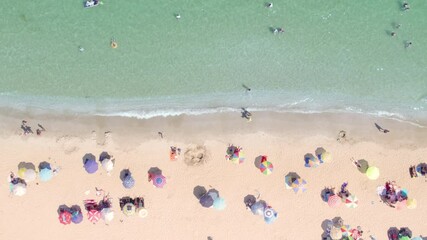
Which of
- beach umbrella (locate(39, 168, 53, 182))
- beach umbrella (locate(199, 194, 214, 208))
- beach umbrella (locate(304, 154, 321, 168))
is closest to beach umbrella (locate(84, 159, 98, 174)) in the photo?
beach umbrella (locate(39, 168, 53, 182))

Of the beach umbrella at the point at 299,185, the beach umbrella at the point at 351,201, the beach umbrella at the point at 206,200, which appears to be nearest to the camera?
the beach umbrella at the point at 206,200

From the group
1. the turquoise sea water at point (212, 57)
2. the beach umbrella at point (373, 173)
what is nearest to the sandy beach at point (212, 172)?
the beach umbrella at point (373, 173)

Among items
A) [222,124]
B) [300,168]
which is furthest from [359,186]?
[222,124]

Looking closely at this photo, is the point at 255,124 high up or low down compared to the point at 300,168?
up

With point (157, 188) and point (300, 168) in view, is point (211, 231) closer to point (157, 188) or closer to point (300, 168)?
point (157, 188)

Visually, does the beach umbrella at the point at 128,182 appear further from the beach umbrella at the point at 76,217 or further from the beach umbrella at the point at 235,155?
the beach umbrella at the point at 235,155

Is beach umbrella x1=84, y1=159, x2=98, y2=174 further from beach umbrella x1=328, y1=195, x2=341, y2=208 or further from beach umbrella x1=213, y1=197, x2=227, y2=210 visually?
beach umbrella x1=328, y1=195, x2=341, y2=208
